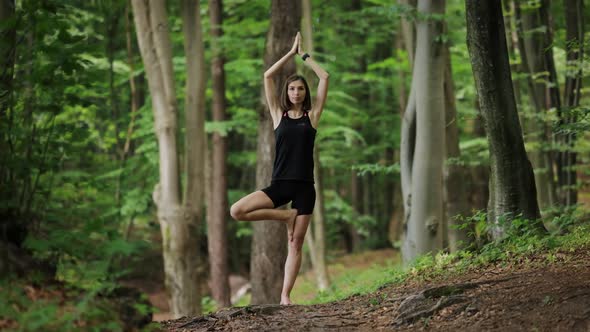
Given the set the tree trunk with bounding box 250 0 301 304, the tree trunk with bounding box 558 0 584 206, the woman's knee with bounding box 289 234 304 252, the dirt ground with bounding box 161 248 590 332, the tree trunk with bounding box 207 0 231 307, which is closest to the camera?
the dirt ground with bounding box 161 248 590 332

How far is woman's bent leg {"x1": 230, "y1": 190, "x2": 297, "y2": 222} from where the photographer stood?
22.2ft

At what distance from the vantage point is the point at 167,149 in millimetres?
10656

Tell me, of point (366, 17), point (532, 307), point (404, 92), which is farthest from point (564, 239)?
point (366, 17)

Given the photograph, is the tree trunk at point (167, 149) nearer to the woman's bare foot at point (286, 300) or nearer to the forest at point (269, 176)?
the forest at point (269, 176)

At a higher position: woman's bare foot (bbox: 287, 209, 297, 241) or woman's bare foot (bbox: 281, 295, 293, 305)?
woman's bare foot (bbox: 287, 209, 297, 241)

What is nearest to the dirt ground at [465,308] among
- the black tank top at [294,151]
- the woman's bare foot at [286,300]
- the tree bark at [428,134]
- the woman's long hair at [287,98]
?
the woman's bare foot at [286,300]

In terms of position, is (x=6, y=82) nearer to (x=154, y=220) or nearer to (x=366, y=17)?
(x=366, y=17)

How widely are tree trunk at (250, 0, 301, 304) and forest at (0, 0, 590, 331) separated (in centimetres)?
2

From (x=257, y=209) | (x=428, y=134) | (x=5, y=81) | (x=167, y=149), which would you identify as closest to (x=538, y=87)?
(x=428, y=134)

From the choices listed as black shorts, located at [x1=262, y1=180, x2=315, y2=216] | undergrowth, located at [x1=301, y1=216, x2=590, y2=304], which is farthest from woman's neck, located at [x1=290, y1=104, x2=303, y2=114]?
undergrowth, located at [x1=301, y1=216, x2=590, y2=304]

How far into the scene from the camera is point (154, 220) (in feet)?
79.3

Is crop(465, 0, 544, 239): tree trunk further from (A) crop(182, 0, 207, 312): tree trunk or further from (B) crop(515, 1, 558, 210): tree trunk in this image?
(B) crop(515, 1, 558, 210): tree trunk

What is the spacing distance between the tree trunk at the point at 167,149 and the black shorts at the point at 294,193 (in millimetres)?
4098

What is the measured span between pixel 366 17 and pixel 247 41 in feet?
22.3
